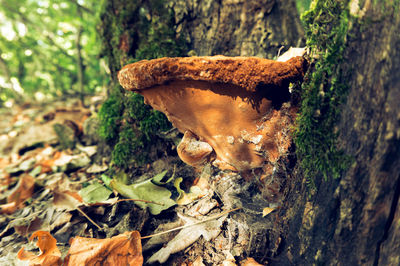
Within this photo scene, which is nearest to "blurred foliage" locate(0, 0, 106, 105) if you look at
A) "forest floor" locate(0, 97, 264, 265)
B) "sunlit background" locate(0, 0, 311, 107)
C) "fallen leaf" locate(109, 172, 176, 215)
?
"sunlit background" locate(0, 0, 311, 107)

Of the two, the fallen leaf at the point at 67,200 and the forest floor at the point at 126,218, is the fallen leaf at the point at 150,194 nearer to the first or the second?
the forest floor at the point at 126,218

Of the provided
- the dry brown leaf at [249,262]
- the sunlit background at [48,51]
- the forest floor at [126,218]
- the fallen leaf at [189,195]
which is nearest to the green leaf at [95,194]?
the forest floor at [126,218]

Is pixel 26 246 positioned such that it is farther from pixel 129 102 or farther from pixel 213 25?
pixel 213 25

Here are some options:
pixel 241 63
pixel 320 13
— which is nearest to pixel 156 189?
pixel 241 63

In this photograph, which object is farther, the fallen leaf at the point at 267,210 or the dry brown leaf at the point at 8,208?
the dry brown leaf at the point at 8,208

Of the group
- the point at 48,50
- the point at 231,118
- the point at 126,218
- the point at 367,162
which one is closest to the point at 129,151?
the point at 126,218

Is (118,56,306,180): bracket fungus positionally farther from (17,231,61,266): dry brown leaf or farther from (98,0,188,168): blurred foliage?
(17,231,61,266): dry brown leaf
